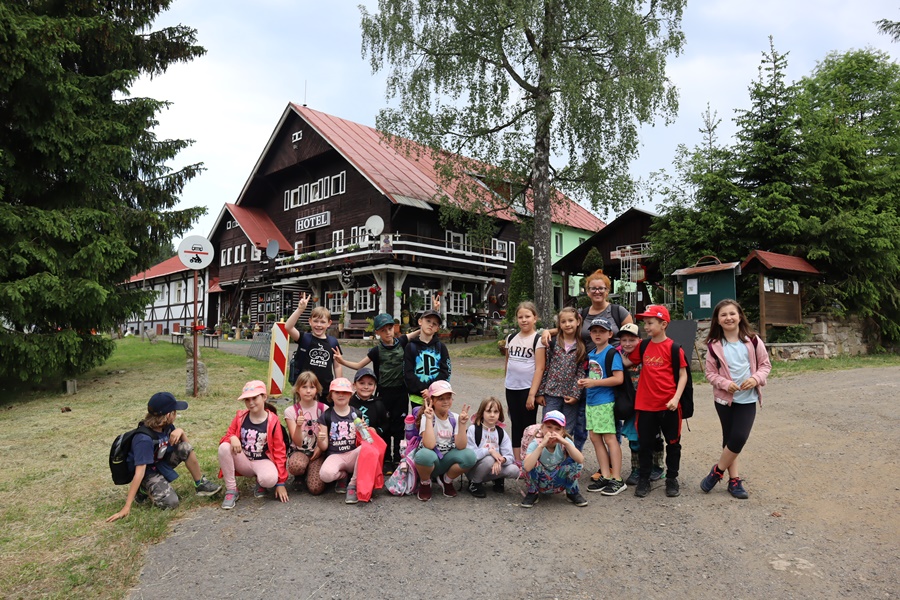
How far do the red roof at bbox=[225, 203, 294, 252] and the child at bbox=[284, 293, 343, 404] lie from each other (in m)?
26.8

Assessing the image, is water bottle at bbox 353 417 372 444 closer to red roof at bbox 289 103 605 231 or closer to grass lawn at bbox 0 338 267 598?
grass lawn at bbox 0 338 267 598

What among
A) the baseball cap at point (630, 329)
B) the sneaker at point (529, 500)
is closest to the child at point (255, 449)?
the sneaker at point (529, 500)

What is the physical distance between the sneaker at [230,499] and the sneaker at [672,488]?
368 centimetres

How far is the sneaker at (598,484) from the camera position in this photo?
536 cm

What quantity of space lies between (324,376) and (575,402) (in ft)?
8.49

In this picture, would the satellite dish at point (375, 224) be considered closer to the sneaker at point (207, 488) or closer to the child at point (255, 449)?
the child at point (255, 449)

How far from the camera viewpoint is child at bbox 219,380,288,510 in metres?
5.10

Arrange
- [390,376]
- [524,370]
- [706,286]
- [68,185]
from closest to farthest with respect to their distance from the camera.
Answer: [524,370] < [390,376] < [68,185] < [706,286]

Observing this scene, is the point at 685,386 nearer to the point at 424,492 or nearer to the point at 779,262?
the point at 424,492

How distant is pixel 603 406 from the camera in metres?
5.32

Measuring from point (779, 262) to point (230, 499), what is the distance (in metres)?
14.2

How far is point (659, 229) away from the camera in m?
18.8

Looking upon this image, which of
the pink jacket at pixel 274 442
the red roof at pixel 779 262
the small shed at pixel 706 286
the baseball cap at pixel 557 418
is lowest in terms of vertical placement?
the pink jacket at pixel 274 442

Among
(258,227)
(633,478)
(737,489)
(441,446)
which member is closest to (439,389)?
(441,446)
